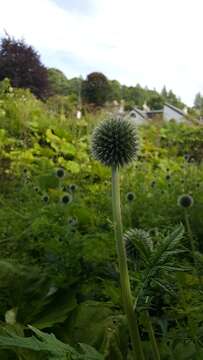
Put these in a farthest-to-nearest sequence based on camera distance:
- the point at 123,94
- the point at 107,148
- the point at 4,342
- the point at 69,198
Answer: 1. the point at 123,94
2. the point at 69,198
3. the point at 107,148
4. the point at 4,342

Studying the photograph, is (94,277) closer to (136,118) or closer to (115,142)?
(115,142)

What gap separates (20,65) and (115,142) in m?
12.7

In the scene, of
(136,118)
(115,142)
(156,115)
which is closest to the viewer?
(115,142)

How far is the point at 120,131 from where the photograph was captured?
5.61ft

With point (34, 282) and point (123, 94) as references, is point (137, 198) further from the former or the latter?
point (123, 94)

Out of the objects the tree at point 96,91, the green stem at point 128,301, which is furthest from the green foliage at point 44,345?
the tree at point 96,91

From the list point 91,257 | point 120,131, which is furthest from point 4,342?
point 120,131

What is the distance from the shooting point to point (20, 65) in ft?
44.9

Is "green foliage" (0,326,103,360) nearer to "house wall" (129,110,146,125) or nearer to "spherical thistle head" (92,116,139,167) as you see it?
"spherical thistle head" (92,116,139,167)

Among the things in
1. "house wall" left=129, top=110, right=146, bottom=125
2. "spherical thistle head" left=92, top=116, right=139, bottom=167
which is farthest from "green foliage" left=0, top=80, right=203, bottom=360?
"house wall" left=129, top=110, right=146, bottom=125

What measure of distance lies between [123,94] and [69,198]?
32490mm

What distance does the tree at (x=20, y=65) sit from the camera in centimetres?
1367

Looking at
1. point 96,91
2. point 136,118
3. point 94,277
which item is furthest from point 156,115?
point 96,91

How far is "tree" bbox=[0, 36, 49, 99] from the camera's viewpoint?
13.7 m
